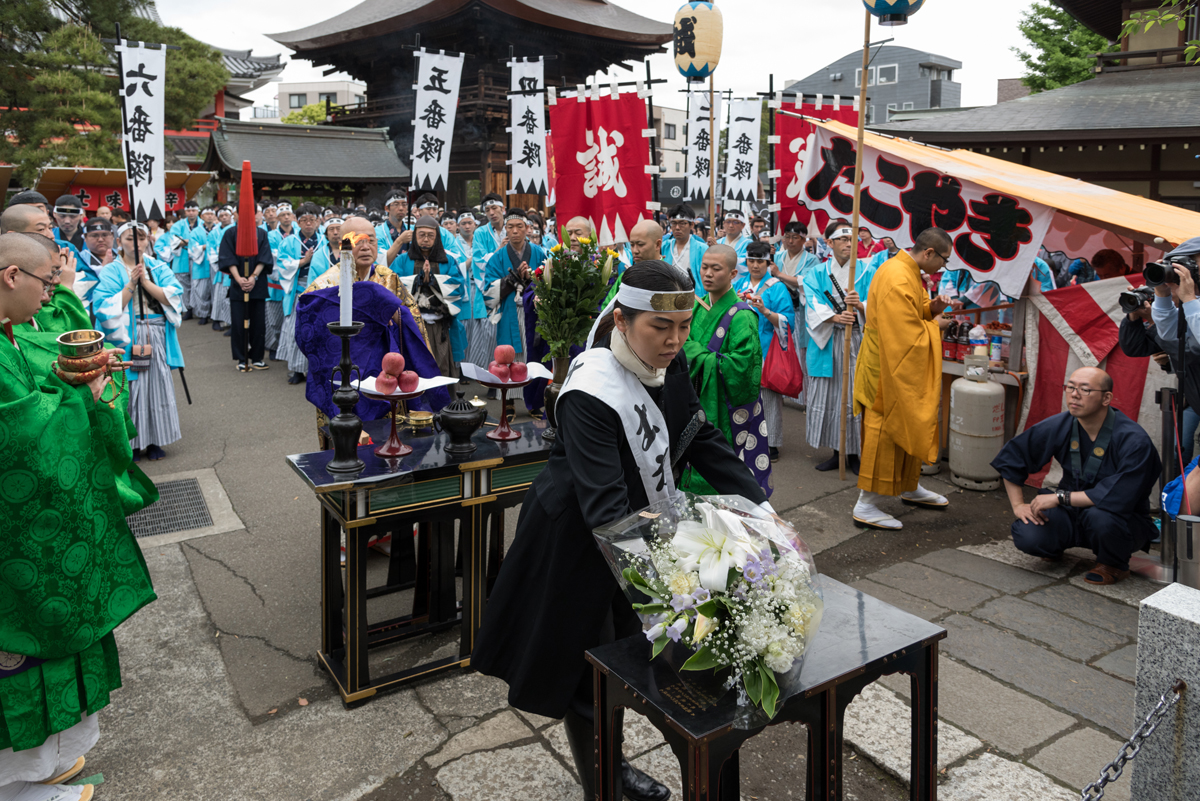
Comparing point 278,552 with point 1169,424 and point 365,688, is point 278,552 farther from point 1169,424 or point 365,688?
point 1169,424

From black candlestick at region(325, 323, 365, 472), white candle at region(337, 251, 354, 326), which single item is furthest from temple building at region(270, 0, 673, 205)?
black candlestick at region(325, 323, 365, 472)

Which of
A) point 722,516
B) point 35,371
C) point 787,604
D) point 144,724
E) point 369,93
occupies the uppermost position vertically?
point 369,93

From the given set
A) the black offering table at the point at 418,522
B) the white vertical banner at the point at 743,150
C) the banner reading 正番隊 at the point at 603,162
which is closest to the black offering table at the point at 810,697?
the black offering table at the point at 418,522

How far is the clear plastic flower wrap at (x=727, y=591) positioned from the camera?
5.80 ft

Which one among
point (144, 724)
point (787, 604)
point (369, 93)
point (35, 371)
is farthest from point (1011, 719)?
point (369, 93)

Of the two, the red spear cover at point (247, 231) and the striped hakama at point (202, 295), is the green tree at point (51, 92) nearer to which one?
the striped hakama at point (202, 295)

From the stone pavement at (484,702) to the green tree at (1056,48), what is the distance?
20.1 metres

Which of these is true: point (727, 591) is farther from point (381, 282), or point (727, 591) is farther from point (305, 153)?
point (305, 153)

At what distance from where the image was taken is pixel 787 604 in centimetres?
179

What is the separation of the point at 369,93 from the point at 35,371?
25209 millimetres

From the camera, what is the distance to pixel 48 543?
2.53 metres

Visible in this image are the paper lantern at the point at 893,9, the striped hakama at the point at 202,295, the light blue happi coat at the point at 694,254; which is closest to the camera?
the paper lantern at the point at 893,9

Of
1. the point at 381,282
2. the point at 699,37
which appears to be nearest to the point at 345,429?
the point at 381,282

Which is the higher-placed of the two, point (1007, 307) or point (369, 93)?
point (369, 93)
